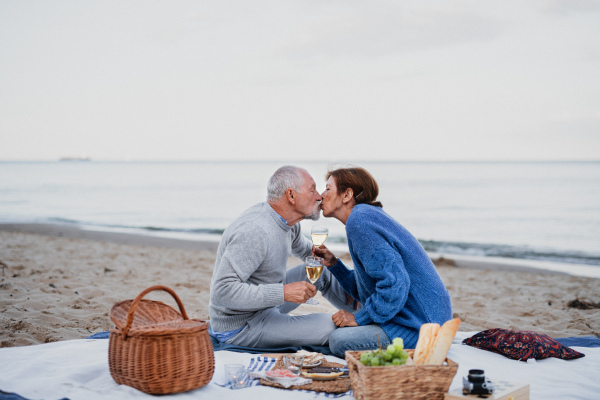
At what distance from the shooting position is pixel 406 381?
2812 millimetres

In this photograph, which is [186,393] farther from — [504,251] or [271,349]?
[504,251]

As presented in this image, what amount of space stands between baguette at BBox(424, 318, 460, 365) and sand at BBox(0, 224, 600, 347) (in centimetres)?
301

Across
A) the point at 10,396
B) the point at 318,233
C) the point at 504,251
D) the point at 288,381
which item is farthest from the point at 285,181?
the point at 504,251

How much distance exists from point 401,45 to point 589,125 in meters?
20.4

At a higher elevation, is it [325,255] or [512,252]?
[325,255]

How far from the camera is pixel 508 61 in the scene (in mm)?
20562

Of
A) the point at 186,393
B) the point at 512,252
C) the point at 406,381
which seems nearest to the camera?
the point at 406,381

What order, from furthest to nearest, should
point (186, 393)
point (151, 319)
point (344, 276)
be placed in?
1. point (344, 276)
2. point (151, 319)
3. point (186, 393)

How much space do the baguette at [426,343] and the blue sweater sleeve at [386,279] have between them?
589mm

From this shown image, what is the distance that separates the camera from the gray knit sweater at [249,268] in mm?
3719

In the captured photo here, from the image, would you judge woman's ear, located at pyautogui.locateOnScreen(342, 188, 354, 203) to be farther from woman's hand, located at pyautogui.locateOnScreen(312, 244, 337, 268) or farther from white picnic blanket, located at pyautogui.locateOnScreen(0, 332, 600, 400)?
white picnic blanket, located at pyautogui.locateOnScreen(0, 332, 600, 400)

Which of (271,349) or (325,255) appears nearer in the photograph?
(271,349)

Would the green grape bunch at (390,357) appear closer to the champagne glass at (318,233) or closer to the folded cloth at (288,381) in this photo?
the folded cloth at (288,381)

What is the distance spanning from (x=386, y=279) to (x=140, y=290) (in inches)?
188
